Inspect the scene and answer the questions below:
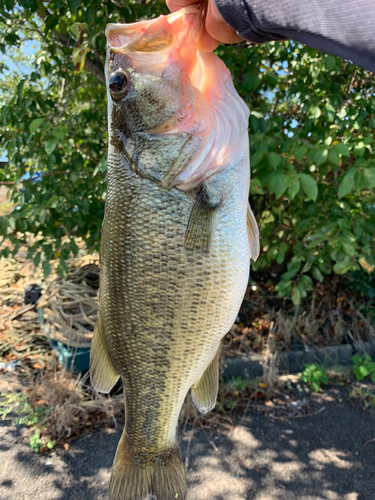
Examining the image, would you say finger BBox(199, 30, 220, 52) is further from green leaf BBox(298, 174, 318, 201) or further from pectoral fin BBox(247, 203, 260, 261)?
green leaf BBox(298, 174, 318, 201)

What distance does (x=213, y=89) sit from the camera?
133 centimetres

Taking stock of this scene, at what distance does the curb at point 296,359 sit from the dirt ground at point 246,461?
43 cm

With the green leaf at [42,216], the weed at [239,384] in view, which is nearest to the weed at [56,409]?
the weed at [239,384]

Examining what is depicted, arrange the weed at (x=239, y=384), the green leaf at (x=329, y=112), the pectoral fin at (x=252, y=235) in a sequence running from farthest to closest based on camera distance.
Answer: the weed at (x=239, y=384)
the green leaf at (x=329, y=112)
the pectoral fin at (x=252, y=235)

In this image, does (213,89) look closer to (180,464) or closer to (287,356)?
(180,464)

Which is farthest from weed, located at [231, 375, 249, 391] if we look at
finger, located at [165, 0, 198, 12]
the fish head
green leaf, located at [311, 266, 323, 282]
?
finger, located at [165, 0, 198, 12]

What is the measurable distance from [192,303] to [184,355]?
21 cm

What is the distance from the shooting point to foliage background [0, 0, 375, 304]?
2455 mm

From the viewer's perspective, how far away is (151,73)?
48.9 inches

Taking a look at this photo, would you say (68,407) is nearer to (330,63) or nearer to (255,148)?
(255,148)

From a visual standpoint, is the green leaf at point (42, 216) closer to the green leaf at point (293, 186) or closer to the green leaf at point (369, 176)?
the green leaf at point (293, 186)

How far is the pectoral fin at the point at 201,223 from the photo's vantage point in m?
1.27

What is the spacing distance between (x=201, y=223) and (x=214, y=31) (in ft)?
2.02

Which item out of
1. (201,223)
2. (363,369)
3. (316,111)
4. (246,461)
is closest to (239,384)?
(246,461)
